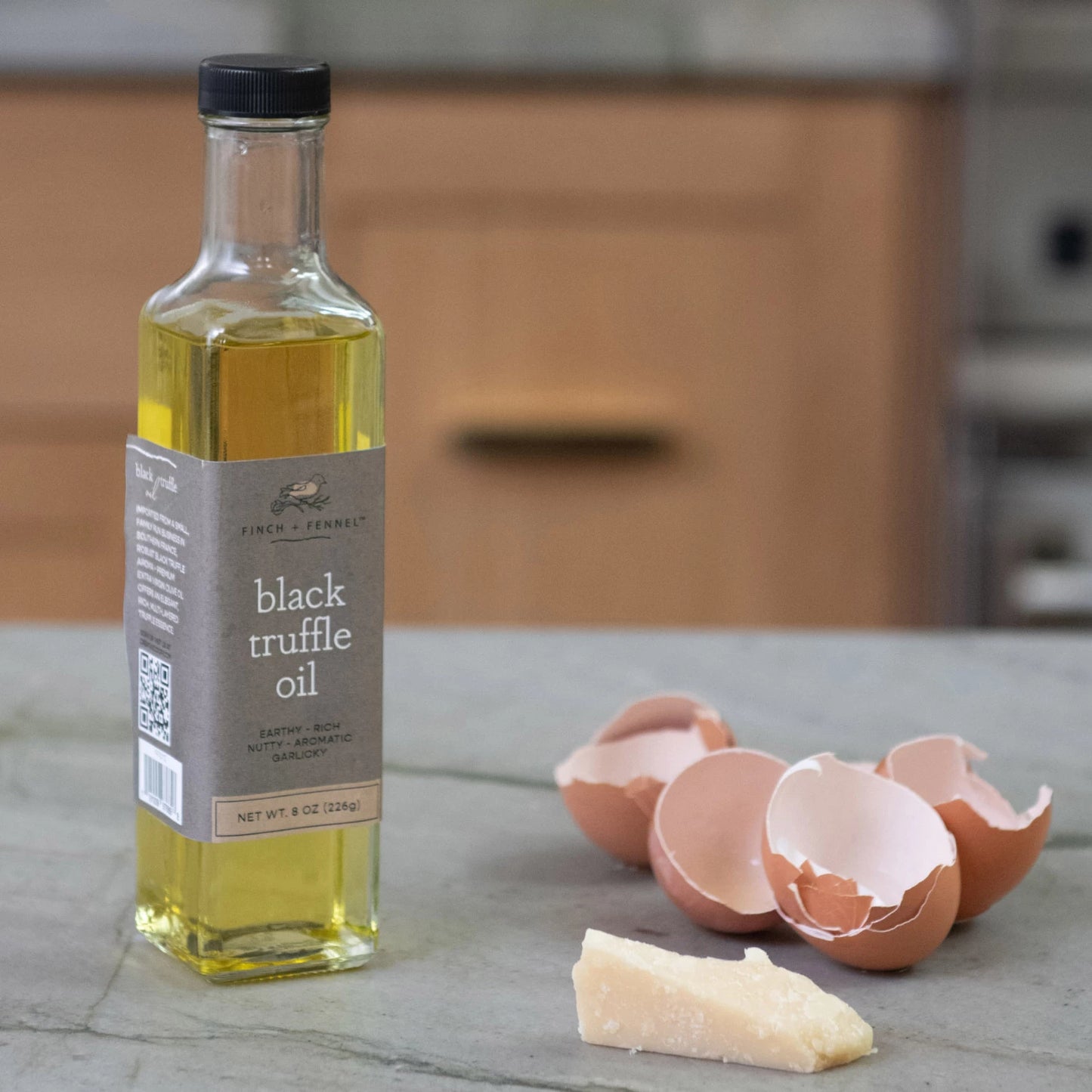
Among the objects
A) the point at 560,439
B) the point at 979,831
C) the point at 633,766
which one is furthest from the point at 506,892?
the point at 560,439

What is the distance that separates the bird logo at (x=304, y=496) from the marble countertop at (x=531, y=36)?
124cm

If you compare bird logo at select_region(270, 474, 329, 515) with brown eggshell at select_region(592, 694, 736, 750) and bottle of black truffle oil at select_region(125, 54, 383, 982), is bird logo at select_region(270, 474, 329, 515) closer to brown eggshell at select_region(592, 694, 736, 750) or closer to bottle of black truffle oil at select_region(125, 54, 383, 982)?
bottle of black truffle oil at select_region(125, 54, 383, 982)

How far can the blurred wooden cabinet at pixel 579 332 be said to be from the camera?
67.9 inches

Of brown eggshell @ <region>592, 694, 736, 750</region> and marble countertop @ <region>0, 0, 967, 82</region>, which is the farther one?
marble countertop @ <region>0, 0, 967, 82</region>

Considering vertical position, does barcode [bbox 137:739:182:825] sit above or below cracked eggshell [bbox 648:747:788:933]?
above

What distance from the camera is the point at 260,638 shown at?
0.55 metres

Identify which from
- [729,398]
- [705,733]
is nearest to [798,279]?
[729,398]

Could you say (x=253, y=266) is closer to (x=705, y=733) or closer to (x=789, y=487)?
(x=705, y=733)

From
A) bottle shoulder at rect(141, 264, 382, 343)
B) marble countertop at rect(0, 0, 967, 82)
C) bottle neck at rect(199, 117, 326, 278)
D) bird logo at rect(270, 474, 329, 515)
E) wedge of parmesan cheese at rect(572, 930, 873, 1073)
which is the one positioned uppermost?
marble countertop at rect(0, 0, 967, 82)

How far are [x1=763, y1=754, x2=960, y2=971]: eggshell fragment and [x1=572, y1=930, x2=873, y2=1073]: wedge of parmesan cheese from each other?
4cm

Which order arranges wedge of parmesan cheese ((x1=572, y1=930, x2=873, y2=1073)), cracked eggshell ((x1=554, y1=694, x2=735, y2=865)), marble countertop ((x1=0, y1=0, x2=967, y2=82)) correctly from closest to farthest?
wedge of parmesan cheese ((x1=572, y1=930, x2=873, y2=1073)), cracked eggshell ((x1=554, y1=694, x2=735, y2=865)), marble countertop ((x1=0, y1=0, x2=967, y2=82))

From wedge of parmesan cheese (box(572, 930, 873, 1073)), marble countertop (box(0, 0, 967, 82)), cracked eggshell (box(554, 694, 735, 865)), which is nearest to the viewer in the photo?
wedge of parmesan cheese (box(572, 930, 873, 1073))

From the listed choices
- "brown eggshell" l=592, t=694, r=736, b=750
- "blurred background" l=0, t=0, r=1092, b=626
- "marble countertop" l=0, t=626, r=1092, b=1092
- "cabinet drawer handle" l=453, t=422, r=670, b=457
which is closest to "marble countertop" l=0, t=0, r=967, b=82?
"blurred background" l=0, t=0, r=1092, b=626

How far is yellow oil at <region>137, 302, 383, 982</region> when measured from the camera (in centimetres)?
54
